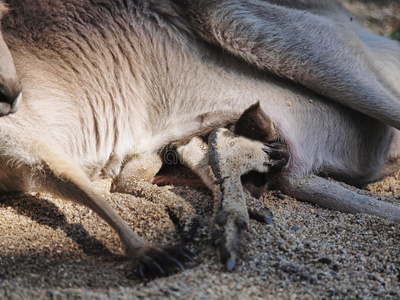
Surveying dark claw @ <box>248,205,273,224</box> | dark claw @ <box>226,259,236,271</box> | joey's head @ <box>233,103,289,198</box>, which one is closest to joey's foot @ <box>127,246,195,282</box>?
dark claw @ <box>226,259,236,271</box>

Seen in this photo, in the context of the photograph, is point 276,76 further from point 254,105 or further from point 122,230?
point 122,230

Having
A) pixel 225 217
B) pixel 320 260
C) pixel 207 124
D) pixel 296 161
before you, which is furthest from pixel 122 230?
pixel 296 161

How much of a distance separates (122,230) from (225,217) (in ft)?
1.11

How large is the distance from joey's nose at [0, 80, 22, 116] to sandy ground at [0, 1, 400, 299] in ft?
1.41

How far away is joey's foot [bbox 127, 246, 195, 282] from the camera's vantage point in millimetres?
1321

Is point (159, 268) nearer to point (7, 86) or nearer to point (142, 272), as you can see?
point (142, 272)

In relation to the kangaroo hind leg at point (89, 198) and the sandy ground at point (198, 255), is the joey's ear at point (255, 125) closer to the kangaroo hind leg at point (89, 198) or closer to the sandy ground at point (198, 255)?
the sandy ground at point (198, 255)

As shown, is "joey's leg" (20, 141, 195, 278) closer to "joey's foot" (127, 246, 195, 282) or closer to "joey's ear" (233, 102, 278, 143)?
"joey's foot" (127, 246, 195, 282)

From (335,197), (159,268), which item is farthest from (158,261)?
(335,197)

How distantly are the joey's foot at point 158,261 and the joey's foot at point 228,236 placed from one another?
96mm

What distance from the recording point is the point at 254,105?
75.7 inches

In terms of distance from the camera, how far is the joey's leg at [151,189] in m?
1.60

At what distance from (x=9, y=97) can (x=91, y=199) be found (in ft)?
1.42

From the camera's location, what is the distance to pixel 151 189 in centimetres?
189
